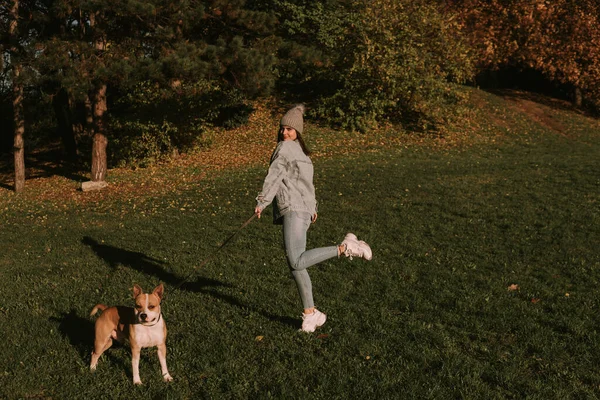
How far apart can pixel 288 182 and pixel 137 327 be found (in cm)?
202

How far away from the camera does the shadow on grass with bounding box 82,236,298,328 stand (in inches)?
243

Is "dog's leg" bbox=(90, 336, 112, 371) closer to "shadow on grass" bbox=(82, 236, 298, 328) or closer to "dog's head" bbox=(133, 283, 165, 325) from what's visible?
"dog's head" bbox=(133, 283, 165, 325)

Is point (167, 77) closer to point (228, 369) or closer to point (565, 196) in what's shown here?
point (565, 196)

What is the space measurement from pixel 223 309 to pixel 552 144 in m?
21.2

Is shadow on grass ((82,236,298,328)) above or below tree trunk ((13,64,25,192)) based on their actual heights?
above

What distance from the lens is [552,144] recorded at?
2294cm

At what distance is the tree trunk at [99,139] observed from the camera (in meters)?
17.0

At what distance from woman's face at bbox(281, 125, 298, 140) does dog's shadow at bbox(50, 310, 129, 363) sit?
271cm

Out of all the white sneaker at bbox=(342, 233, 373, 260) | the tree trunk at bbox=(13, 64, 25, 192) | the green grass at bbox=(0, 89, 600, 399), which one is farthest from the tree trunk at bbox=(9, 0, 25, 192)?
the white sneaker at bbox=(342, 233, 373, 260)

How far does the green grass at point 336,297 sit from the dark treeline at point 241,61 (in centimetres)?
492

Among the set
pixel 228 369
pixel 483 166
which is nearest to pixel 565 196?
pixel 483 166

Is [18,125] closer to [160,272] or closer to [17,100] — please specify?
[17,100]

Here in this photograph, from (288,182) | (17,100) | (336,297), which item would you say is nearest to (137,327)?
(288,182)

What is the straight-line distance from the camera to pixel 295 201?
5.20 meters
